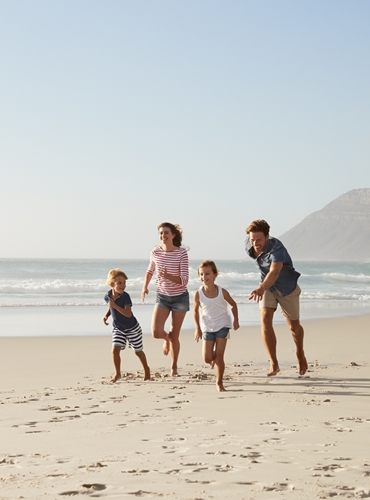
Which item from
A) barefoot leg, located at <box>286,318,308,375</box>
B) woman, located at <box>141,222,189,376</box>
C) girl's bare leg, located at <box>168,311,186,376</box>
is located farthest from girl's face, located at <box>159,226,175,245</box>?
barefoot leg, located at <box>286,318,308,375</box>

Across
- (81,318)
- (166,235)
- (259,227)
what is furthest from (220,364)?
(81,318)

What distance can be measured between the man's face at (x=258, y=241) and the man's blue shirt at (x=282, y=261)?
0.04 m

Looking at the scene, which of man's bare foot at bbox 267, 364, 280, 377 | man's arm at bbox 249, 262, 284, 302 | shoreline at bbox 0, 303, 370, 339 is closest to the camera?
man's arm at bbox 249, 262, 284, 302

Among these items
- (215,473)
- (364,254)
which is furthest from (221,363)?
(364,254)

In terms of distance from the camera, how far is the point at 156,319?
22.3ft

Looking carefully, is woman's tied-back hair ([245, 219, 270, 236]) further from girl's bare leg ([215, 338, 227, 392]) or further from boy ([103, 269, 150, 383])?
boy ([103, 269, 150, 383])

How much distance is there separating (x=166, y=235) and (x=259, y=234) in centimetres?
104

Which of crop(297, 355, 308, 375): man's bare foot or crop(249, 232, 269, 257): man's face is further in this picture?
crop(297, 355, 308, 375): man's bare foot

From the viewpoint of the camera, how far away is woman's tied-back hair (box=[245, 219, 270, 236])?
254 inches

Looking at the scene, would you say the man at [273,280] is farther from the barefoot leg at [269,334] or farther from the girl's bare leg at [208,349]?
the girl's bare leg at [208,349]

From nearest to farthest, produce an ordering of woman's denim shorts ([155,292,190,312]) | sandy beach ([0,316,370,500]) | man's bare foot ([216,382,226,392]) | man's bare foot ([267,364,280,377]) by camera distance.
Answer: sandy beach ([0,316,370,500]), man's bare foot ([216,382,226,392]), man's bare foot ([267,364,280,377]), woman's denim shorts ([155,292,190,312])

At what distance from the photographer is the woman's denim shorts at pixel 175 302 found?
266 inches

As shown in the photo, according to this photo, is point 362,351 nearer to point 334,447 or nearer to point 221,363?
point 221,363

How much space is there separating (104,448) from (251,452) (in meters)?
0.90
